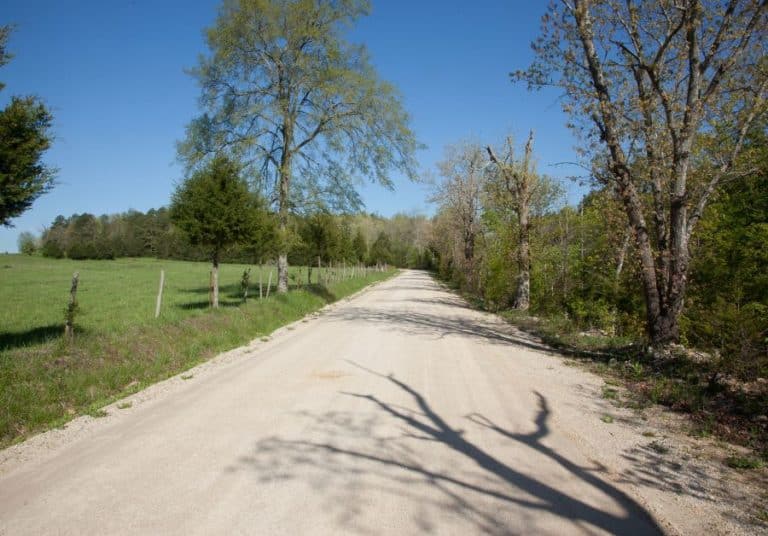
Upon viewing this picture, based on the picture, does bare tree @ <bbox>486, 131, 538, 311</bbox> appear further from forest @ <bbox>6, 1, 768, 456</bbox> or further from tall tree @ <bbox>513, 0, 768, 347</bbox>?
tall tree @ <bbox>513, 0, 768, 347</bbox>

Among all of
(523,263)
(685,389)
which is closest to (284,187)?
(523,263)

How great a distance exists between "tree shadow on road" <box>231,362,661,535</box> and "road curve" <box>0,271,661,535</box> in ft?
0.06

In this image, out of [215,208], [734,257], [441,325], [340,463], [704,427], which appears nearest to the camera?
[340,463]

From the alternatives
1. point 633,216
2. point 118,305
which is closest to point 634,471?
point 633,216

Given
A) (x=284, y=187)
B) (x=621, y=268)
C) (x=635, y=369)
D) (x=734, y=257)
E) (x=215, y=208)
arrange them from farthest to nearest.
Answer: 1. (x=284, y=187)
2. (x=621, y=268)
3. (x=215, y=208)
4. (x=734, y=257)
5. (x=635, y=369)

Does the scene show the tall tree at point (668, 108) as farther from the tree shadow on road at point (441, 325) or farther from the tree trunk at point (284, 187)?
the tree trunk at point (284, 187)

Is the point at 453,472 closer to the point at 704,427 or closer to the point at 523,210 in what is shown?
the point at 704,427

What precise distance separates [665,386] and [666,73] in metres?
7.09

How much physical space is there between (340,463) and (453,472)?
105 centimetres

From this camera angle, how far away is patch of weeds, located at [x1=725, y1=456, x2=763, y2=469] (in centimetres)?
440

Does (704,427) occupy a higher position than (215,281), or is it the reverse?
(215,281)

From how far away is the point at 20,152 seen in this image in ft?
23.0

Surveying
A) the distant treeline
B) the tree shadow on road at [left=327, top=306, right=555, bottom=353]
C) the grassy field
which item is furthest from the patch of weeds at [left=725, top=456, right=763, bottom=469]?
the distant treeline

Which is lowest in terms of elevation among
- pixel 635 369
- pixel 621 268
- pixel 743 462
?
pixel 743 462
